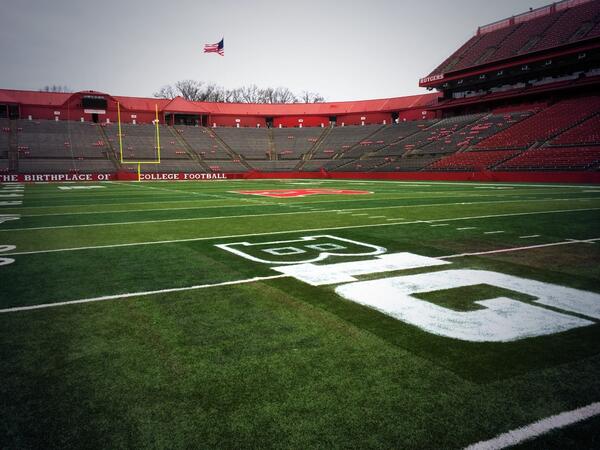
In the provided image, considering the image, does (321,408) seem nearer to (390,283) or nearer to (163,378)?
(163,378)

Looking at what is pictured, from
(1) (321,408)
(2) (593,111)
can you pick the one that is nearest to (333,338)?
(1) (321,408)

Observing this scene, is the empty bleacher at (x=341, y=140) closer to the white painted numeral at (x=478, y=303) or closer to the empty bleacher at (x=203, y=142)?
the empty bleacher at (x=203, y=142)

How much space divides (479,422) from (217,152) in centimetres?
5598

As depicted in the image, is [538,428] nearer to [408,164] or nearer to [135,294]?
[135,294]

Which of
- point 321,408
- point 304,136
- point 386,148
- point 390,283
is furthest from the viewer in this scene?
point 304,136

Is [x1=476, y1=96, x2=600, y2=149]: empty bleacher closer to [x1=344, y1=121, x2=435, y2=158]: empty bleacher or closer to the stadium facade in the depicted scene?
the stadium facade

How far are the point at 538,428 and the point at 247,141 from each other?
60370 mm

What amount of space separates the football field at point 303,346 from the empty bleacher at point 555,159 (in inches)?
948

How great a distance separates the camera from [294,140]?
→ 61.7 metres

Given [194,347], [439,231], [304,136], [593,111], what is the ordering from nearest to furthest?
[194,347]
[439,231]
[593,111]
[304,136]

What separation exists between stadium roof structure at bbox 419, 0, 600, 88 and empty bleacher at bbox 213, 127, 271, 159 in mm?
21996

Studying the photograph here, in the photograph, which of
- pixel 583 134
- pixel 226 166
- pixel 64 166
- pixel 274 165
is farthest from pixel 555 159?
pixel 64 166

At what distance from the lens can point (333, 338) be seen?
12.0 feet

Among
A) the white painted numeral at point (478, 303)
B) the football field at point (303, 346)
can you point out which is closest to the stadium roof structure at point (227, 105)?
the football field at point (303, 346)
